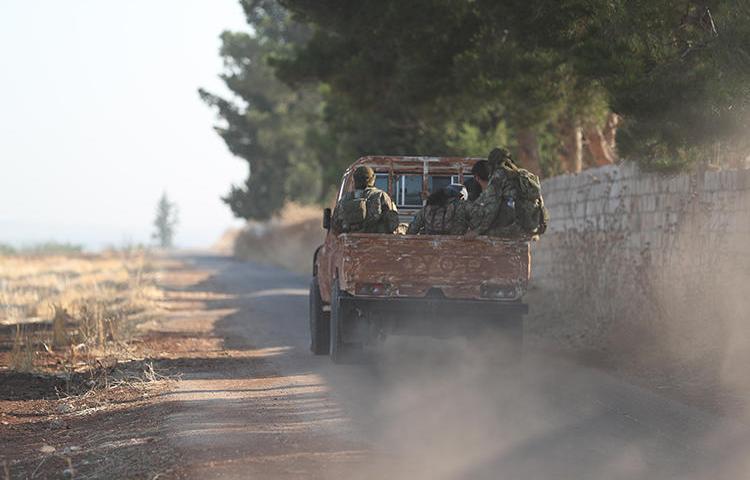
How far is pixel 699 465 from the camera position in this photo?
810cm

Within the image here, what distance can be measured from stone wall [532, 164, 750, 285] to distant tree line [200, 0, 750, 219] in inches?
18.5

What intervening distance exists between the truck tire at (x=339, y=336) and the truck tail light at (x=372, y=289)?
309 mm

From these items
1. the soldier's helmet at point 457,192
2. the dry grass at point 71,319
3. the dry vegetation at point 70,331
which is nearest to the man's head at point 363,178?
the soldier's helmet at point 457,192

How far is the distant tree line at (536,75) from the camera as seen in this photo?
12219mm

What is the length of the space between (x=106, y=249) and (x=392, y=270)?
198 feet

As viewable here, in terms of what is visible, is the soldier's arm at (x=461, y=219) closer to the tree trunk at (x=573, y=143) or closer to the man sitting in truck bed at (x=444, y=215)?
the man sitting in truck bed at (x=444, y=215)

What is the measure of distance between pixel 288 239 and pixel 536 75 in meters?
33.2

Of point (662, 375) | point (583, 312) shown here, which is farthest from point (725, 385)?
point (583, 312)

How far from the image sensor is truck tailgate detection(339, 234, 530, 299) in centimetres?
1191

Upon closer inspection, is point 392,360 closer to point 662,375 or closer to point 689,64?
point 662,375

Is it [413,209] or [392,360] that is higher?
[413,209]

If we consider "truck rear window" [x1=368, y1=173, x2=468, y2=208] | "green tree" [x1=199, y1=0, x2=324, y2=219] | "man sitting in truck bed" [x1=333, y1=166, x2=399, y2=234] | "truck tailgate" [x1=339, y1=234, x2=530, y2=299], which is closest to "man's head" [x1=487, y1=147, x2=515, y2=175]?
"truck tailgate" [x1=339, y1=234, x2=530, y2=299]

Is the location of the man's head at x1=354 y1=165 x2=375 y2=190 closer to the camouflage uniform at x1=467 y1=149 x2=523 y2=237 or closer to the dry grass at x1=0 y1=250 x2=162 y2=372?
the camouflage uniform at x1=467 y1=149 x2=523 y2=237

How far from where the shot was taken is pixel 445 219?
42.0ft
